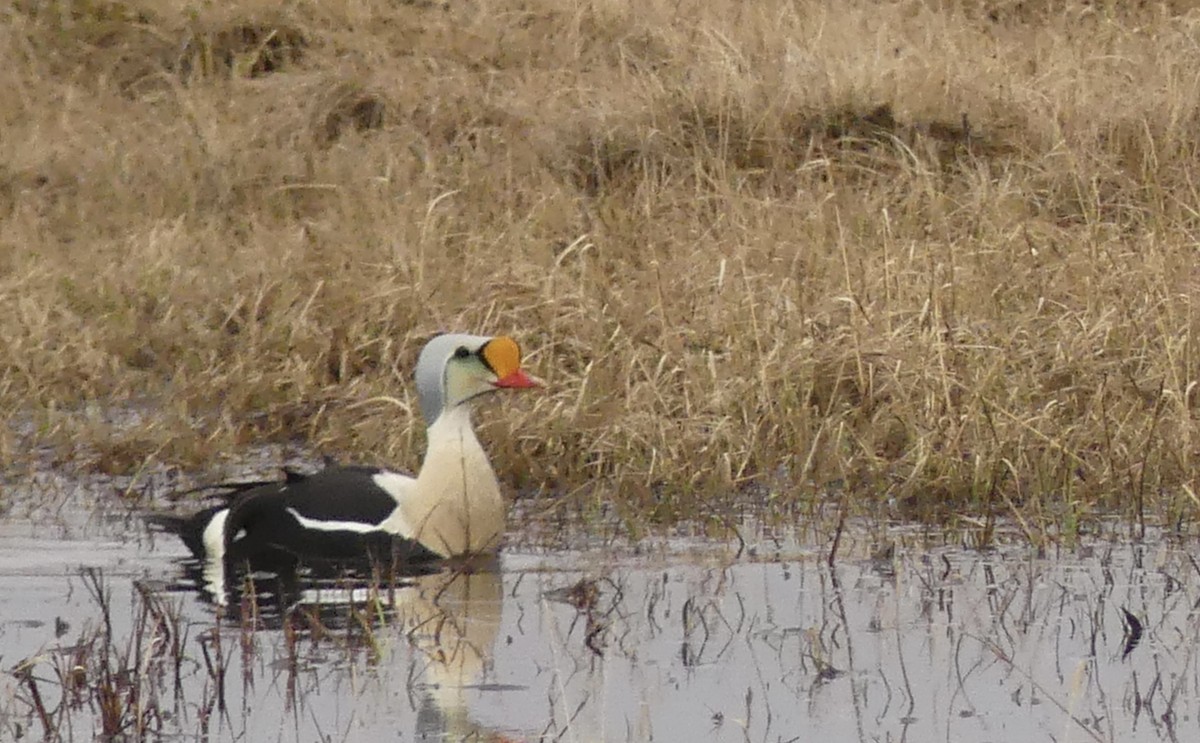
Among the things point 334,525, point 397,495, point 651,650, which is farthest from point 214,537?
point 651,650

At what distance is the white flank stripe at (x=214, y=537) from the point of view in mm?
7023

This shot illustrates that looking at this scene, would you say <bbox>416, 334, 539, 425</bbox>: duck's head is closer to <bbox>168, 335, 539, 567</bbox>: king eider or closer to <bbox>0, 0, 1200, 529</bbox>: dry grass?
<bbox>168, 335, 539, 567</bbox>: king eider

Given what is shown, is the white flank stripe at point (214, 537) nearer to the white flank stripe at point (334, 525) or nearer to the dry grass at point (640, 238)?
the white flank stripe at point (334, 525)

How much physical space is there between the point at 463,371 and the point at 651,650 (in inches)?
67.5

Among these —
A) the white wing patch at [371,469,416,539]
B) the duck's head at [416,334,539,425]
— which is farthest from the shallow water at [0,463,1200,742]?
the duck's head at [416,334,539,425]

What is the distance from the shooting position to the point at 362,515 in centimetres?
698

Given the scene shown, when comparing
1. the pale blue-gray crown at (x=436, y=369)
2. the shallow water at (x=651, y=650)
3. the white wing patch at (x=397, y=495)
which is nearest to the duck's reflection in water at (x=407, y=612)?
the shallow water at (x=651, y=650)

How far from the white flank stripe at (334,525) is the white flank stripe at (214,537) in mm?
214

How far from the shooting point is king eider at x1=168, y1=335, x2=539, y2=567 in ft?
22.9

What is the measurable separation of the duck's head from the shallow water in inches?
19.5

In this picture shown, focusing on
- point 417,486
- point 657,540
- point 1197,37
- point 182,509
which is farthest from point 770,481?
point 1197,37

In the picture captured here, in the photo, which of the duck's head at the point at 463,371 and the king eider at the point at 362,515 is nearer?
the king eider at the point at 362,515

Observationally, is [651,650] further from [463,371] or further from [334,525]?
[463,371]

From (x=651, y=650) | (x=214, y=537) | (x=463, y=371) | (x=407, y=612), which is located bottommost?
(x=651, y=650)
